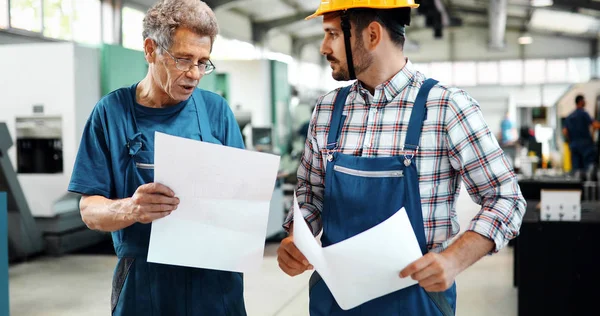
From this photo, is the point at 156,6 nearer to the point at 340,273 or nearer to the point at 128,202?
the point at 128,202

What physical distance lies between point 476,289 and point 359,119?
167 inches

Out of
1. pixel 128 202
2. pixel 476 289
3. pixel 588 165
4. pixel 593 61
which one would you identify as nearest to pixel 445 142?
pixel 128 202

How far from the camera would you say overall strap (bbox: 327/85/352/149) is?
161 cm

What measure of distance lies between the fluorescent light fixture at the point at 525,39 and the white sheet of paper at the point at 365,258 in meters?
21.4

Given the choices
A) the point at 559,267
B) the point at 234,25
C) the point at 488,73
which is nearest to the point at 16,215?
the point at 559,267

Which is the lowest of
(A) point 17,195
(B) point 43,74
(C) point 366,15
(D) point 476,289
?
(D) point 476,289

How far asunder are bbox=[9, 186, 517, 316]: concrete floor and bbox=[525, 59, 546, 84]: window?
17.1 metres

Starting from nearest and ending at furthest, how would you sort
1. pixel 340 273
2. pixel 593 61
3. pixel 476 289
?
pixel 340 273 → pixel 476 289 → pixel 593 61

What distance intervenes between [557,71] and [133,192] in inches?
894

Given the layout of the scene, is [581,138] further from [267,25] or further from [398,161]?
[398,161]

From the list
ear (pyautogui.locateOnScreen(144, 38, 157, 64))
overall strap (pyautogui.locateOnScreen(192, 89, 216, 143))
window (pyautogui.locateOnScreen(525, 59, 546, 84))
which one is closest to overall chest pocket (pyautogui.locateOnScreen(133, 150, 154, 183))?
overall strap (pyautogui.locateOnScreen(192, 89, 216, 143))

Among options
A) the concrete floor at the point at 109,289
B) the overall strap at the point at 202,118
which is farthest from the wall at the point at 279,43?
the overall strap at the point at 202,118

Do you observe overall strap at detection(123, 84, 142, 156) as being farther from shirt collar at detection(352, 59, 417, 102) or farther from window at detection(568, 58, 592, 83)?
window at detection(568, 58, 592, 83)

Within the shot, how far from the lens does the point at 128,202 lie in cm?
150
